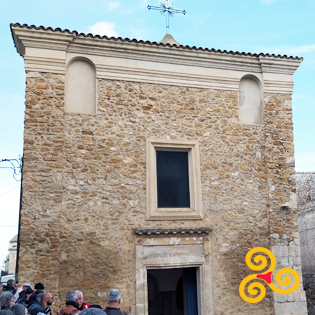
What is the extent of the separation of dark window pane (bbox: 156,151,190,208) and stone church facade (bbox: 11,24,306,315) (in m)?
0.02

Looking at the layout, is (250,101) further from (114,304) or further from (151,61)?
(114,304)

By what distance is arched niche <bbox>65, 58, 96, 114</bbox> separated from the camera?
8656 millimetres

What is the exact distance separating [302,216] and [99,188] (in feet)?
24.1

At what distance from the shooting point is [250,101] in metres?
9.92

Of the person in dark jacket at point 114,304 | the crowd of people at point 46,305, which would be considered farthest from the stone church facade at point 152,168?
the person in dark jacket at point 114,304

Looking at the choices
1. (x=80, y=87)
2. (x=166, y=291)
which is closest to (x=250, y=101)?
(x=80, y=87)

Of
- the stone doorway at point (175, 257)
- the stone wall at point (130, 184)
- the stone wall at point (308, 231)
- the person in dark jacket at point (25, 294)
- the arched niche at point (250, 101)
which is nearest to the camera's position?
the person in dark jacket at point (25, 294)

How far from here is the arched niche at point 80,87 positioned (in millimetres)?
8656

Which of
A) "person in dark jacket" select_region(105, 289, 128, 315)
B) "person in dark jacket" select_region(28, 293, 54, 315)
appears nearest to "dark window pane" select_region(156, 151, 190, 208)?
"person in dark jacket" select_region(28, 293, 54, 315)

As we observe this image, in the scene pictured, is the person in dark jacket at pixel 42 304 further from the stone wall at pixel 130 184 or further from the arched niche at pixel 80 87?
the arched niche at pixel 80 87

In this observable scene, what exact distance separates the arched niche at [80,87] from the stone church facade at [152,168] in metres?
0.02

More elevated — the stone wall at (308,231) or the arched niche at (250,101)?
the arched niche at (250,101)

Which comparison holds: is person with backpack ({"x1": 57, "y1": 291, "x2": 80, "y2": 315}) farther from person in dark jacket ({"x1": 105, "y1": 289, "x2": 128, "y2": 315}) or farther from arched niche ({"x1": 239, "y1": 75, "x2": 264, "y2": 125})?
arched niche ({"x1": 239, "y1": 75, "x2": 264, "y2": 125})

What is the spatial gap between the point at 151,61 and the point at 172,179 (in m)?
2.65
